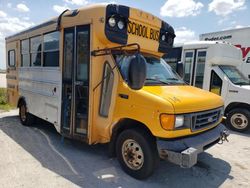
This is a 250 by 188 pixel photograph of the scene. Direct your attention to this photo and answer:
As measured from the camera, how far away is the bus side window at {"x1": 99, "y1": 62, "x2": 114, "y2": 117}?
4.38 m

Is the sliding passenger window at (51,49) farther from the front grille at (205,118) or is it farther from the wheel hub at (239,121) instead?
the wheel hub at (239,121)

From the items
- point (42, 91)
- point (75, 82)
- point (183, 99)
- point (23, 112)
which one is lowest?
point (23, 112)

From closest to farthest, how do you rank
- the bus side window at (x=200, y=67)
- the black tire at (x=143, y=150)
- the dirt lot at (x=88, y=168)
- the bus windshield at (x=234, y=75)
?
the black tire at (x=143, y=150) < the dirt lot at (x=88, y=168) < the bus windshield at (x=234, y=75) < the bus side window at (x=200, y=67)

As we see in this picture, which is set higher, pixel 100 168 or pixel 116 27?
pixel 116 27

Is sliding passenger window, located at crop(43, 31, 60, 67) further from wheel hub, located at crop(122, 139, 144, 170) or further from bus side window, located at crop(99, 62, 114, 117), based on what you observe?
wheel hub, located at crop(122, 139, 144, 170)

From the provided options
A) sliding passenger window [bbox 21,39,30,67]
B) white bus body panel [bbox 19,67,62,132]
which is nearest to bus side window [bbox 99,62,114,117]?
white bus body panel [bbox 19,67,62,132]

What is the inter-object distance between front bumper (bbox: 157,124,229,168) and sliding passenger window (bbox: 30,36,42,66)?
400cm

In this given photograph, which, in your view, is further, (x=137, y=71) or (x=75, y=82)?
(x=75, y=82)

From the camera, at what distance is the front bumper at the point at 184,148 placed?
3398 mm

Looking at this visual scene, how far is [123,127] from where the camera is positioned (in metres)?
4.25

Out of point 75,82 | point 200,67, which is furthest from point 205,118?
point 200,67

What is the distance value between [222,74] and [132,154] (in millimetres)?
4816

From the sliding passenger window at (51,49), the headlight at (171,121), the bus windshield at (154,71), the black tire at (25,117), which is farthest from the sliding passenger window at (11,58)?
the headlight at (171,121)

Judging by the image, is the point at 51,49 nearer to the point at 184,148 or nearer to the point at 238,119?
the point at 184,148
